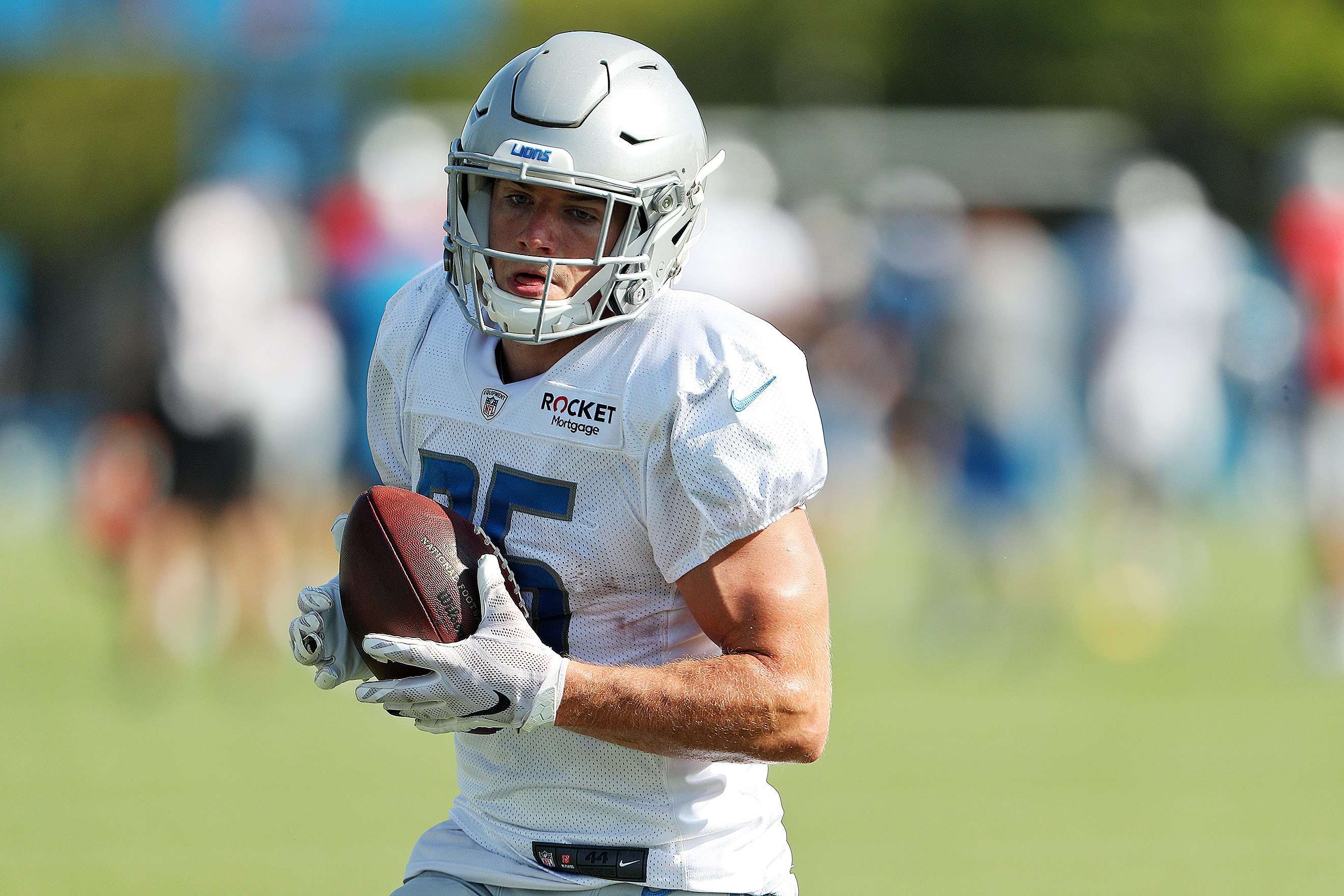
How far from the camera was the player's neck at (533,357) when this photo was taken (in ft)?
8.16

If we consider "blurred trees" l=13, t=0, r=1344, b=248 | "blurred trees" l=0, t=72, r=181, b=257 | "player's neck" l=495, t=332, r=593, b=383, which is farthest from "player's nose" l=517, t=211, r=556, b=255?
"blurred trees" l=0, t=72, r=181, b=257

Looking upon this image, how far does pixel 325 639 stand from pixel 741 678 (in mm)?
620

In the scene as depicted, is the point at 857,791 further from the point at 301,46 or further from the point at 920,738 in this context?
the point at 301,46

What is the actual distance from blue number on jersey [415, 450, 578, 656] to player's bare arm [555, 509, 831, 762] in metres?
0.19

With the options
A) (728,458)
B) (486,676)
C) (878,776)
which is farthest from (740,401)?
(878,776)

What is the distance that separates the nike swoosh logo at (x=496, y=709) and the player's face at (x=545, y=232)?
1.85 ft

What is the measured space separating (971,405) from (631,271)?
20.4 feet

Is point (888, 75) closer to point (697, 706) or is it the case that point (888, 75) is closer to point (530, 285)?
point (530, 285)

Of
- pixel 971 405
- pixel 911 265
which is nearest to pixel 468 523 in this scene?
pixel 971 405

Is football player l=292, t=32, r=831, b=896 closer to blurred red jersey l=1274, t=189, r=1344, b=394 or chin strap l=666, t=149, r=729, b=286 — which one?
chin strap l=666, t=149, r=729, b=286

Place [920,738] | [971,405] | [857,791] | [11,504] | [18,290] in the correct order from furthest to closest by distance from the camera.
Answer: [18,290] < [11,504] < [971,405] < [920,738] < [857,791]

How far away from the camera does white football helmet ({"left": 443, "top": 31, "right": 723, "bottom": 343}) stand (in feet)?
7.88

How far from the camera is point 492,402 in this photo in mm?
2469

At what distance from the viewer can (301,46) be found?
12867mm
